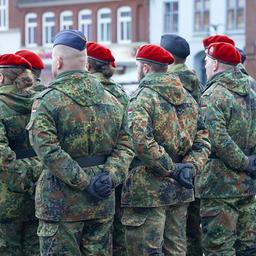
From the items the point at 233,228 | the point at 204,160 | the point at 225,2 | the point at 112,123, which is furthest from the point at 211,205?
the point at 225,2

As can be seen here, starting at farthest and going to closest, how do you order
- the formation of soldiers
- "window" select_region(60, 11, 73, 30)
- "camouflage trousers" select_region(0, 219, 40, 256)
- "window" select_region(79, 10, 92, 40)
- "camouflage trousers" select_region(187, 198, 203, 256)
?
"window" select_region(60, 11, 73, 30), "window" select_region(79, 10, 92, 40), "camouflage trousers" select_region(187, 198, 203, 256), "camouflage trousers" select_region(0, 219, 40, 256), the formation of soldiers

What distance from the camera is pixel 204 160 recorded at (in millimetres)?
6957

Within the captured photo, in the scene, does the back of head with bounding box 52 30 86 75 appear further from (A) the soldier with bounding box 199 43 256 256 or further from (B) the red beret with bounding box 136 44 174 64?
(A) the soldier with bounding box 199 43 256 256

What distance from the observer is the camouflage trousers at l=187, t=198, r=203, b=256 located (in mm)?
8102

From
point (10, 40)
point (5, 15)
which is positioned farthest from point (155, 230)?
point (5, 15)

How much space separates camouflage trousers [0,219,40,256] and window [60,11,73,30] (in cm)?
4033

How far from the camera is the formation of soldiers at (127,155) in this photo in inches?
231

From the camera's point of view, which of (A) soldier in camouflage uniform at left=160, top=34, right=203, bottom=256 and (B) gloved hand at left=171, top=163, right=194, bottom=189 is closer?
(B) gloved hand at left=171, top=163, right=194, bottom=189

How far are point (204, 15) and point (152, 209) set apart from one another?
36.7 m

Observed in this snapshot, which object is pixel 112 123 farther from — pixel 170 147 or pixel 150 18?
pixel 150 18

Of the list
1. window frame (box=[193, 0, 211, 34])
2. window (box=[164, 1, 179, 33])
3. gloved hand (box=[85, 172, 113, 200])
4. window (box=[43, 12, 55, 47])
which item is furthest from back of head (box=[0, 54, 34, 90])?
window (box=[43, 12, 55, 47])

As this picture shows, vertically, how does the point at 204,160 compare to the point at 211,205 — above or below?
above

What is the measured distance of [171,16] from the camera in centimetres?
4375

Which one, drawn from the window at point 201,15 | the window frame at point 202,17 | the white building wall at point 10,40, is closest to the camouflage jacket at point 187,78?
the window frame at point 202,17
